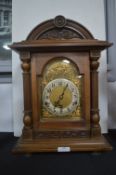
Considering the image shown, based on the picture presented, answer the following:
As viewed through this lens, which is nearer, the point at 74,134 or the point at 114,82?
the point at 74,134

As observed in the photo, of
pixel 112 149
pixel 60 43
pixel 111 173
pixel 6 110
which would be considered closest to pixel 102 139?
pixel 112 149

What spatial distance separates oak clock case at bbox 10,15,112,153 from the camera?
77 centimetres

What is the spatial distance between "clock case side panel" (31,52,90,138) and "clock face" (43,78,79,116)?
0.08 feet

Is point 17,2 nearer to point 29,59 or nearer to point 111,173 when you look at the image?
point 29,59

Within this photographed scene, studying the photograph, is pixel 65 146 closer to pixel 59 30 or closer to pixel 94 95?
pixel 94 95

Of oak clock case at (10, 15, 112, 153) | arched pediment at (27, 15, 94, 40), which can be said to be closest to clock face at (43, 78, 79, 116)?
oak clock case at (10, 15, 112, 153)

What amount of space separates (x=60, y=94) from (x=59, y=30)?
0.20 meters

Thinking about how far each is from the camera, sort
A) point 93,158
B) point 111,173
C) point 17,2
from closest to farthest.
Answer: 1. point 111,173
2. point 93,158
3. point 17,2

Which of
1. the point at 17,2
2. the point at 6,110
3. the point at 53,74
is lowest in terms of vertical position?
the point at 6,110

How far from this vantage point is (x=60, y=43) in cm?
75

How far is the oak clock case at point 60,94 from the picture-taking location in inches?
30.2

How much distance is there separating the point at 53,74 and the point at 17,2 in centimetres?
34

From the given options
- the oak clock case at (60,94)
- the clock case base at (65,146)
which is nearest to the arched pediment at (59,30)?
the oak clock case at (60,94)

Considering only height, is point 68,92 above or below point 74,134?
above
